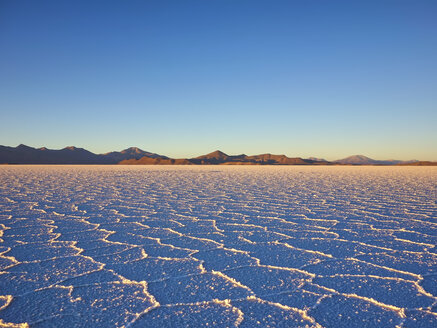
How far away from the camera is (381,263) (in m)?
1.83

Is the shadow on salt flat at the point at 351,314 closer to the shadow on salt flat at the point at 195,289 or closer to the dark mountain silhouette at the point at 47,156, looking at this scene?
the shadow on salt flat at the point at 195,289

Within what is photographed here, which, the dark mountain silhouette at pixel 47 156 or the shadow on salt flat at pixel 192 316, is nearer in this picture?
the shadow on salt flat at pixel 192 316

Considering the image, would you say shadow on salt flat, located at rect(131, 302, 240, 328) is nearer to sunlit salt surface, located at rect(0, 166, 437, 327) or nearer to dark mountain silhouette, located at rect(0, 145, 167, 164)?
sunlit salt surface, located at rect(0, 166, 437, 327)

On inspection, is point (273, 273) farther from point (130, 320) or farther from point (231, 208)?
point (231, 208)

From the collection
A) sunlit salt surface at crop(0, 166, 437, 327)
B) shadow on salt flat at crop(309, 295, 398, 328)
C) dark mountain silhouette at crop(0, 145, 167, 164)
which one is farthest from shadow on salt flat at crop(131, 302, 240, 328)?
dark mountain silhouette at crop(0, 145, 167, 164)

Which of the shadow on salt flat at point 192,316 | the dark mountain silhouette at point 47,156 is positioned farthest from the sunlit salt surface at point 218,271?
the dark mountain silhouette at point 47,156

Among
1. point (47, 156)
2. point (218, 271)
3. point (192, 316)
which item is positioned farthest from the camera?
point (47, 156)

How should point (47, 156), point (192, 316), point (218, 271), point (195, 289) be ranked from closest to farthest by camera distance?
point (192, 316) < point (195, 289) < point (218, 271) < point (47, 156)

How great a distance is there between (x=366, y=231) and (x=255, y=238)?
1.00 meters

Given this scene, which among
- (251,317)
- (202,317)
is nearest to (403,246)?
(251,317)

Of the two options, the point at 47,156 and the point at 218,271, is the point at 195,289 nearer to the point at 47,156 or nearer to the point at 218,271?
the point at 218,271

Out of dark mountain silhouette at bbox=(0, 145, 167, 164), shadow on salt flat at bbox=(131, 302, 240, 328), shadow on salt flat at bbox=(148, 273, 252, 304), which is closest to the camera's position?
shadow on salt flat at bbox=(131, 302, 240, 328)

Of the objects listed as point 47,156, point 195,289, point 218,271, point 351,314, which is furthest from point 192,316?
point 47,156

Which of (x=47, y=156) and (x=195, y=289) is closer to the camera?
(x=195, y=289)
